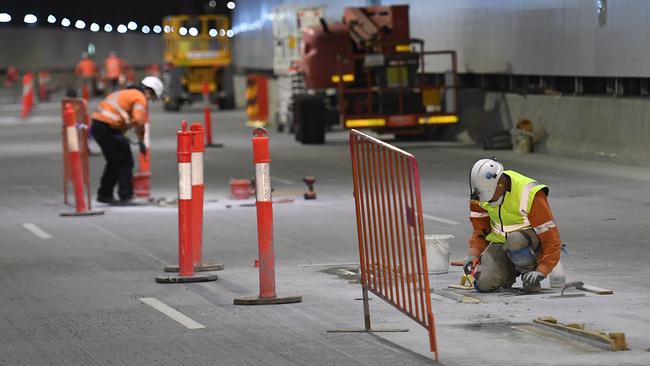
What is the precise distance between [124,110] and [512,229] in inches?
405

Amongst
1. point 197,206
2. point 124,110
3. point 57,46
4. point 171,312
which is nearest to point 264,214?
point 171,312

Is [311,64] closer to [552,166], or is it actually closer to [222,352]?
[552,166]

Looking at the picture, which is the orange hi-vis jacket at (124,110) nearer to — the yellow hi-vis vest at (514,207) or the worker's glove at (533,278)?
the yellow hi-vis vest at (514,207)

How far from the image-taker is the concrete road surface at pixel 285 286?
9.95 meters

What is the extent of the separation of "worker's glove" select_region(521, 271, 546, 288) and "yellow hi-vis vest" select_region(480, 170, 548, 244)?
0.33 m

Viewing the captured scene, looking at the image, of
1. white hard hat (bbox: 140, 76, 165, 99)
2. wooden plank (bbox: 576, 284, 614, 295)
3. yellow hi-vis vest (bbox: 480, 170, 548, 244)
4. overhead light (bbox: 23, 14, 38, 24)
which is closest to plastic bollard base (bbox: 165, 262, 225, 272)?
yellow hi-vis vest (bbox: 480, 170, 548, 244)

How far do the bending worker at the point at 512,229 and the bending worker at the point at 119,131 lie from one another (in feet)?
32.0

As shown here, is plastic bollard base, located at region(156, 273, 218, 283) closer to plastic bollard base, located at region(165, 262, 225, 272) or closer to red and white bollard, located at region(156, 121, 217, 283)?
red and white bollard, located at region(156, 121, 217, 283)

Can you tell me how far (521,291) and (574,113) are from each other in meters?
16.2

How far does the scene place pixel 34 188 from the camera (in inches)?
950

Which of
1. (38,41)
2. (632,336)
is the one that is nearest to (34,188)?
(632,336)

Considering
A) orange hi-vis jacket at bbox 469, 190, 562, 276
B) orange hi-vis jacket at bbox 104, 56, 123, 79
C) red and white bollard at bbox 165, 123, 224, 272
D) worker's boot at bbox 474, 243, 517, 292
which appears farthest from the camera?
orange hi-vis jacket at bbox 104, 56, 123, 79

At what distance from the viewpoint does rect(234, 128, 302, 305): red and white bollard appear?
1180 centimetres

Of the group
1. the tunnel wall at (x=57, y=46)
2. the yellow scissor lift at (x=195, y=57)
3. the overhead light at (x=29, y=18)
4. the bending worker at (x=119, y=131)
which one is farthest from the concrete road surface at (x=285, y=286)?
the tunnel wall at (x=57, y=46)
